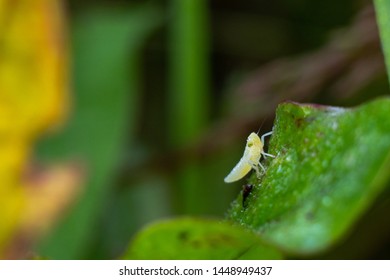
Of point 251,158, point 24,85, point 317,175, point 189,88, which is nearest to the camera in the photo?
point 317,175

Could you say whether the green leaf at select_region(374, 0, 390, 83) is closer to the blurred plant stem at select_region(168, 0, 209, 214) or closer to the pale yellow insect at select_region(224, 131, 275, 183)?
the pale yellow insect at select_region(224, 131, 275, 183)

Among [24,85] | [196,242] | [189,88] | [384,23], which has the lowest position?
[196,242]

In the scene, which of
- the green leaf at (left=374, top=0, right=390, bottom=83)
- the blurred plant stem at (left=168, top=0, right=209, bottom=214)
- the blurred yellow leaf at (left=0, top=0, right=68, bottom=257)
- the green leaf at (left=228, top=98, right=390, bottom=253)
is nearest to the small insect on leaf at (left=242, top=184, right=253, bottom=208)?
the green leaf at (left=228, top=98, right=390, bottom=253)

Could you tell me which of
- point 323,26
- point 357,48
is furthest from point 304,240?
point 323,26

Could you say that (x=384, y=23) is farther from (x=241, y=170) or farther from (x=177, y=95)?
(x=177, y=95)

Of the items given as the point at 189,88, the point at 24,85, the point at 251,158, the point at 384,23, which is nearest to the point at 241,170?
the point at 251,158
